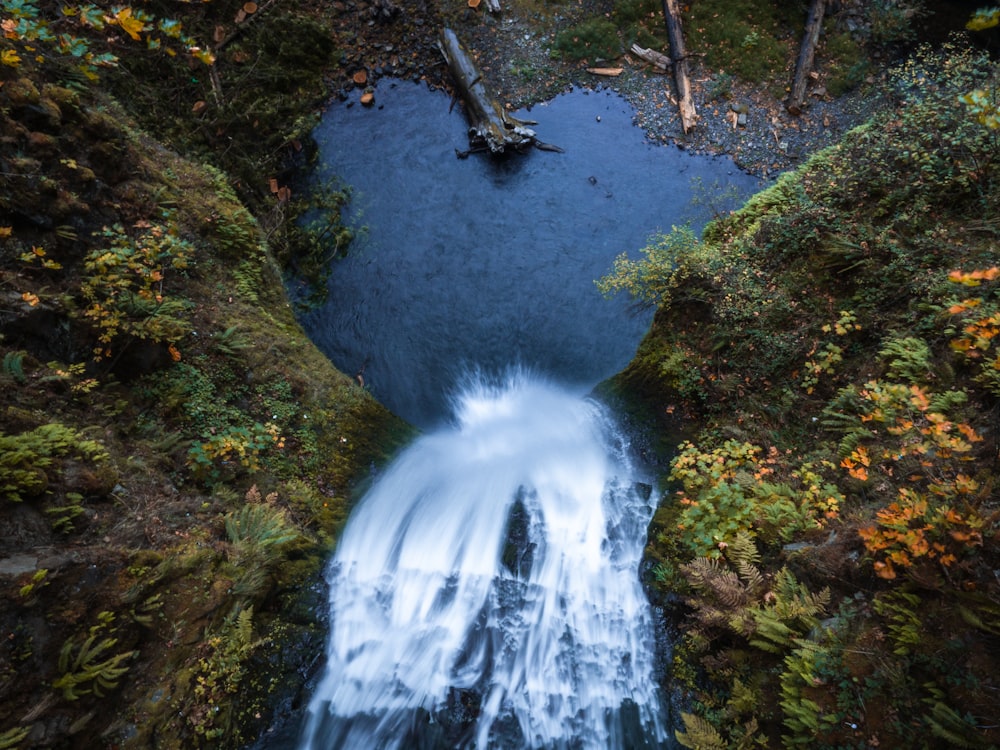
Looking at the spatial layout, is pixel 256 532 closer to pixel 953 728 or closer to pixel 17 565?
pixel 17 565

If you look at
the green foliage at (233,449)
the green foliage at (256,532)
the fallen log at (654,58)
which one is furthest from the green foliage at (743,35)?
the green foliage at (256,532)

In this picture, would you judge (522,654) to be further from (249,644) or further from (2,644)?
(2,644)

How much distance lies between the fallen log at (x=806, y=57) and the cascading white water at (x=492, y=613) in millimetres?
11601

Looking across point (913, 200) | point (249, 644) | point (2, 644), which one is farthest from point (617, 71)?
point (2, 644)

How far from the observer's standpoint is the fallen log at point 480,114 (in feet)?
44.6

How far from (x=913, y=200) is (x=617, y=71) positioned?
394 inches

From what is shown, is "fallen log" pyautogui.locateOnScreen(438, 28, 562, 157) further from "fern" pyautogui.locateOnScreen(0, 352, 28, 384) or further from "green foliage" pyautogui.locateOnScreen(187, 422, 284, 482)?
"fern" pyautogui.locateOnScreen(0, 352, 28, 384)

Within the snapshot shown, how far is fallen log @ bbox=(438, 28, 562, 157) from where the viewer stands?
535 inches

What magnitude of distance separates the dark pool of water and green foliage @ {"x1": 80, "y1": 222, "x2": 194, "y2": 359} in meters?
3.57

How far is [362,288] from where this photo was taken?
38.8 ft

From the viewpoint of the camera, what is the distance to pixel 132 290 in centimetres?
769

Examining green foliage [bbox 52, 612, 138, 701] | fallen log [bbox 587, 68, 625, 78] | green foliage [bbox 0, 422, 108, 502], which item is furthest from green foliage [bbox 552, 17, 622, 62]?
green foliage [bbox 52, 612, 138, 701]

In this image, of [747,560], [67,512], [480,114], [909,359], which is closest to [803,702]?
[747,560]

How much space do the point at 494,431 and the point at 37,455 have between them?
22.7 ft
